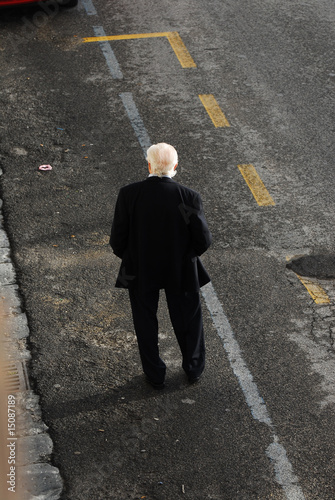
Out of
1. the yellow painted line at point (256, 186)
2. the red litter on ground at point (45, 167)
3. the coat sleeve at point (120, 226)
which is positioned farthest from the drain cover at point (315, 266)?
the red litter on ground at point (45, 167)

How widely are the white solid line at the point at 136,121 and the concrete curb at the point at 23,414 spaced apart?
9.19 ft

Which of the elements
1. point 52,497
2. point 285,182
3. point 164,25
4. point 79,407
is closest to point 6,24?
point 164,25

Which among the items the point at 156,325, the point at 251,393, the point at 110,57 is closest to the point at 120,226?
Result: the point at 156,325

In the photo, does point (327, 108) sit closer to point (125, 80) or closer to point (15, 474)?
point (125, 80)

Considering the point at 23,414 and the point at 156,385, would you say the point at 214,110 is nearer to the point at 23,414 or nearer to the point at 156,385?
the point at 156,385

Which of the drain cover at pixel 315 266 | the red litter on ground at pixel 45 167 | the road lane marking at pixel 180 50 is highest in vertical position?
the drain cover at pixel 315 266

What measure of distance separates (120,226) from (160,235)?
0.98 feet

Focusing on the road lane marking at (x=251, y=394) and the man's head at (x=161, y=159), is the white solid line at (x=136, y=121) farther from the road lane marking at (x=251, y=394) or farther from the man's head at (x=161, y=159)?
the man's head at (x=161, y=159)

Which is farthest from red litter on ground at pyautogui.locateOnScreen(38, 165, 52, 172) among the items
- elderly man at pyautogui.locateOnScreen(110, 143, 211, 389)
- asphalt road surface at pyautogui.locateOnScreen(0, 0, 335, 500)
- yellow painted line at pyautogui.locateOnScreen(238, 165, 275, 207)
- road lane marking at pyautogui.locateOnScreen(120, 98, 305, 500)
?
elderly man at pyautogui.locateOnScreen(110, 143, 211, 389)

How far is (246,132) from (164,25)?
3.60m

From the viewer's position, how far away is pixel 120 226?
5.61m

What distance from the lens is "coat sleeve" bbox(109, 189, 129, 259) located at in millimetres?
5547

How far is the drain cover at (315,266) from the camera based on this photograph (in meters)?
7.31

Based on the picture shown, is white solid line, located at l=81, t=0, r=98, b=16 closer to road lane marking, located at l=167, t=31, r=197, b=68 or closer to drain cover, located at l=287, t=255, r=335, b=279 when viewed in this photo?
road lane marking, located at l=167, t=31, r=197, b=68
